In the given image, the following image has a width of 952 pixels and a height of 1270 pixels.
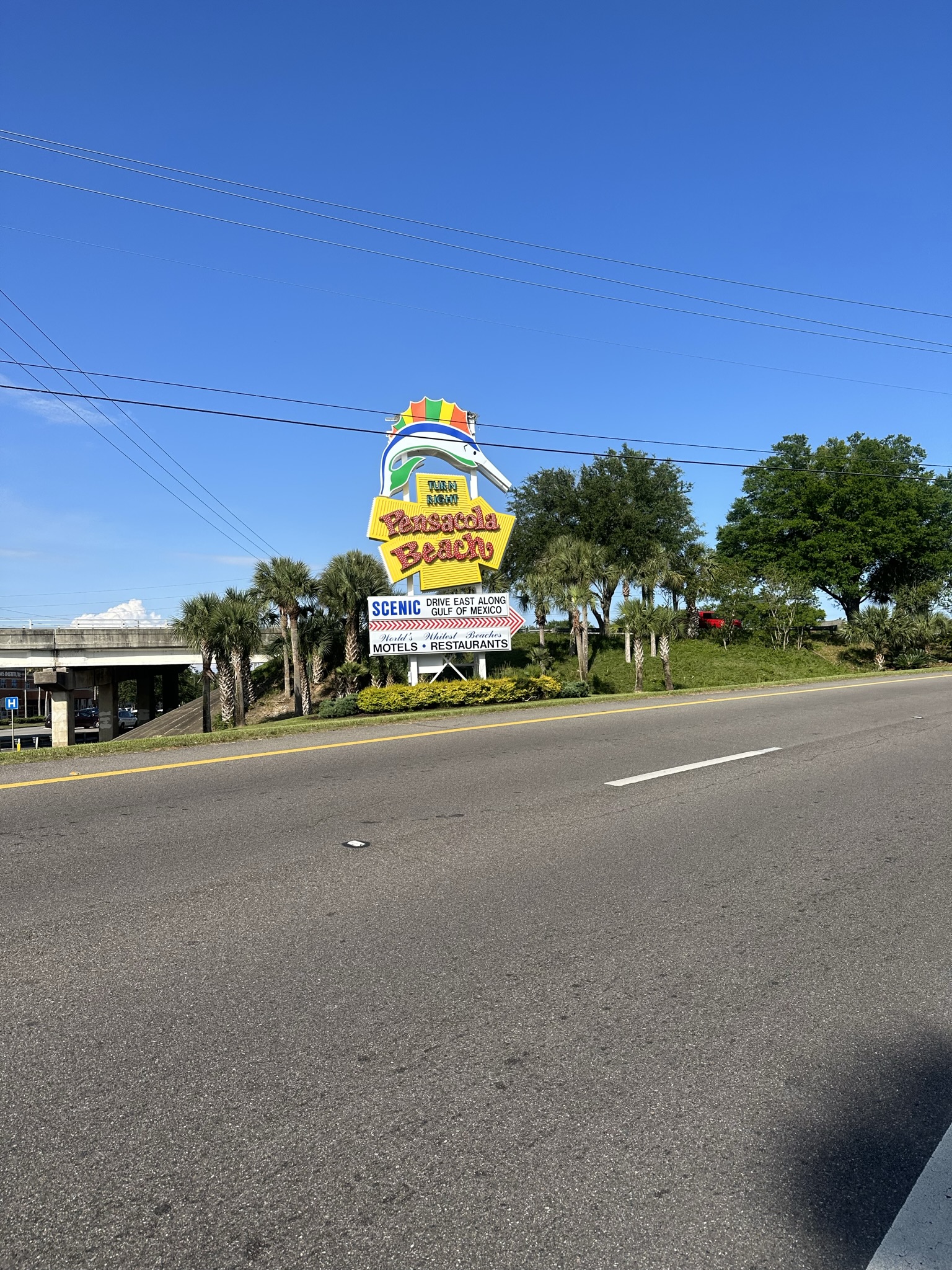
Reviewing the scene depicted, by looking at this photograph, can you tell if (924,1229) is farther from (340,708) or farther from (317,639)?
(317,639)

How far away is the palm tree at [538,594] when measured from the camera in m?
34.0

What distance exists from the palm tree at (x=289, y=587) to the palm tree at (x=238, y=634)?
43.3 inches

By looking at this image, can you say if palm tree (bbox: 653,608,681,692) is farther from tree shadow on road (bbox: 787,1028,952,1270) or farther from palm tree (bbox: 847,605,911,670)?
tree shadow on road (bbox: 787,1028,952,1270)

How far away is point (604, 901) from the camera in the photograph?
16.3 ft

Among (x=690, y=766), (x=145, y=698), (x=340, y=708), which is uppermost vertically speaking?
(x=340, y=708)

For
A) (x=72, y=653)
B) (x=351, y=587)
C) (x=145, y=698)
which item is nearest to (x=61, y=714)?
(x=72, y=653)

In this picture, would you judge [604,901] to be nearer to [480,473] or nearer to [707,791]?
[707,791]

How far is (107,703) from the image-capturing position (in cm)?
5272

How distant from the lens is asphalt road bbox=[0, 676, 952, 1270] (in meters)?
2.37

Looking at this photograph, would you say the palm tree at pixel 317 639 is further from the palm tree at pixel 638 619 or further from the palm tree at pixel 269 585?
the palm tree at pixel 638 619

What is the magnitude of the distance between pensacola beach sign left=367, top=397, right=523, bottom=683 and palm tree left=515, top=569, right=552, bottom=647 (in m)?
7.69

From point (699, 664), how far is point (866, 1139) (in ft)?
131

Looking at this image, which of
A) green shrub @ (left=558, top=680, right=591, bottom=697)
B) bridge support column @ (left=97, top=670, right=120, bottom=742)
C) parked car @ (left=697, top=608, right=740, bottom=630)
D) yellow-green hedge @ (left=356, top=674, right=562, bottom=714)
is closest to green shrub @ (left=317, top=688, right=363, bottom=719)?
yellow-green hedge @ (left=356, top=674, right=562, bottom=714)


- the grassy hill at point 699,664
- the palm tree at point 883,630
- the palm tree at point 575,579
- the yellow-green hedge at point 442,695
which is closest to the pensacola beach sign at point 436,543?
the yellow-green hedge at point 442,695
